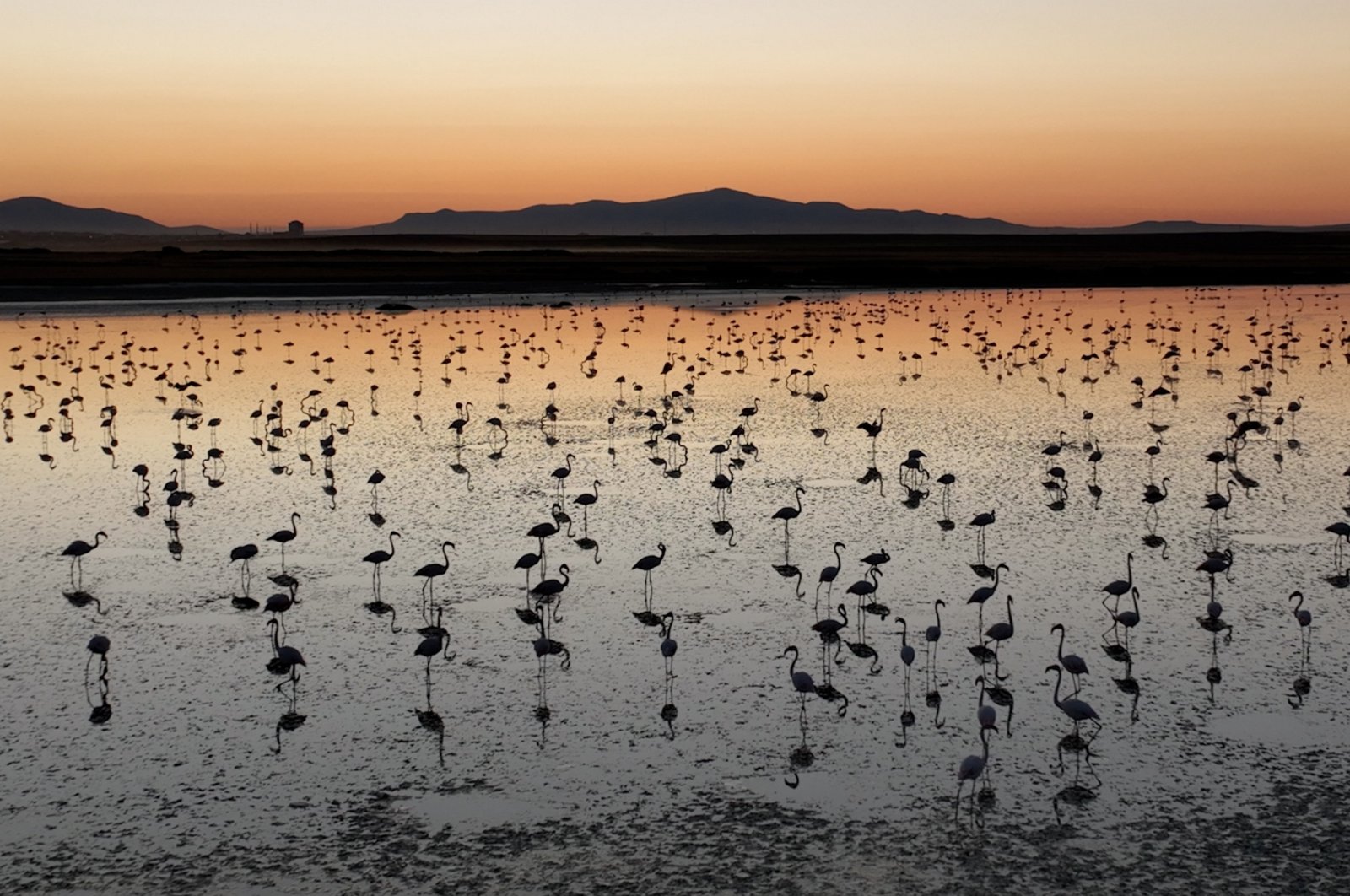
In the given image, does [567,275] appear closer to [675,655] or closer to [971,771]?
Answer: [675,655]

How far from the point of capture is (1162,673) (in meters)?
10.5

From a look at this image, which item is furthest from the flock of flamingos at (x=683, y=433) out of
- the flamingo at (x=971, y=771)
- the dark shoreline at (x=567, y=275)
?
the dark shoreline at (x=567, y=275)

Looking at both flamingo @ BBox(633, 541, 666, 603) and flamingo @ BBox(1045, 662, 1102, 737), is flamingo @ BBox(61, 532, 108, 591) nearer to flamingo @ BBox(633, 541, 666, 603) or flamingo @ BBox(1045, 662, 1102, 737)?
flamingo @ BBox(633, 541, 666, 603)

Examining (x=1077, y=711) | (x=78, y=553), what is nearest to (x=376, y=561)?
(x=78, y=553)

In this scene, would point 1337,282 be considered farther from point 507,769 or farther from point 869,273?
point 507,769

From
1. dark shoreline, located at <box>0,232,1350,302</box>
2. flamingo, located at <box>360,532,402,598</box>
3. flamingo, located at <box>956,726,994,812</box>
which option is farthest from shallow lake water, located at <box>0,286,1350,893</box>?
dark shoreline, located at <box>0,232,1350,302</box>

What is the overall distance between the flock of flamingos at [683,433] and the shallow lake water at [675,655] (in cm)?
11

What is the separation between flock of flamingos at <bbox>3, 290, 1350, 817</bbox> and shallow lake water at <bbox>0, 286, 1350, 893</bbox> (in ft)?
0.36

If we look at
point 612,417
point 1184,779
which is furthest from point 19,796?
point 612,417

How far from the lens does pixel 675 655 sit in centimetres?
1115

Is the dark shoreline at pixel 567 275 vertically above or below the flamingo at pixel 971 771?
above

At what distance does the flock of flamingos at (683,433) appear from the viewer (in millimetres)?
10953

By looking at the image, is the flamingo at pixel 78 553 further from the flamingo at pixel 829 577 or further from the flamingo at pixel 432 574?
the flamingo at pixel 829 577

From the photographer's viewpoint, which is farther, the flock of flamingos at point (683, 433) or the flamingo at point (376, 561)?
the flamingo at point (376, 561)
